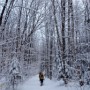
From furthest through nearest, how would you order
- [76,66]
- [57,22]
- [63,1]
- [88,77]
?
[57,22] → [63,1] → [76,66] → [88,77]

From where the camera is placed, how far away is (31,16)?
24031 mm

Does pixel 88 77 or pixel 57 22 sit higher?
pixel 57 22

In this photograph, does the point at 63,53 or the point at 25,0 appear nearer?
the point at 63,53

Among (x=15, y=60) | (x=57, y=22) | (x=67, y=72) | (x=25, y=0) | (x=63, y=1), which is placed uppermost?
(x=25, y=0)

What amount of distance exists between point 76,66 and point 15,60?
Result: 5005 mm

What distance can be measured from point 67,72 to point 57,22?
4.13 m

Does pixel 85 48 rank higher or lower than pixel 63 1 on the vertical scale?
lower

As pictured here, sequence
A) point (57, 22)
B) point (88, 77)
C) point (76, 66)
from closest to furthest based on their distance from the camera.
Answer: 1. point (88, 77)
2. point (76, 66)
3. point (57, 22)

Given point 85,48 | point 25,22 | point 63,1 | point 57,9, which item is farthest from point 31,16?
point 85,48

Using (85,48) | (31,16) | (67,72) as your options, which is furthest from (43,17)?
(85,48)

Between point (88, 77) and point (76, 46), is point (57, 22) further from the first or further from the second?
point (88, 77)

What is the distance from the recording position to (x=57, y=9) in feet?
60.2

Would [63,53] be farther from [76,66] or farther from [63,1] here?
[63,1]

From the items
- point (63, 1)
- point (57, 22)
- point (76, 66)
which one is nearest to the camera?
point (76, 66)
